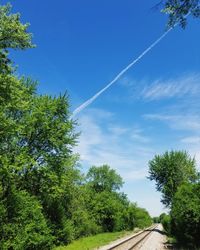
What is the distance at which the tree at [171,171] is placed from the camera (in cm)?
6712

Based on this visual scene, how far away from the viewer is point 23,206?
2308 cm

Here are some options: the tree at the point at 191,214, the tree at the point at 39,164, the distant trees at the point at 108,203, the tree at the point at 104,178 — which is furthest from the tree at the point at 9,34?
the tree at the point at 104,178

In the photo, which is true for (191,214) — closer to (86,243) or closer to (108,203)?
(86,243)

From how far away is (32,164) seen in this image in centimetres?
3048

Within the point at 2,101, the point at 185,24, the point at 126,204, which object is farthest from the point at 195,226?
the point at 126,204

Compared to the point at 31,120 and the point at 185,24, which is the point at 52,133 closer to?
the point at 31,120

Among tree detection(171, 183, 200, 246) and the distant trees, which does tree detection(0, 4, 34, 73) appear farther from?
the distant trees

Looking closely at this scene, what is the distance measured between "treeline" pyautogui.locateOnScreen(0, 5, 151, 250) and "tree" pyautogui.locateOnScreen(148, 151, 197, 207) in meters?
22.1

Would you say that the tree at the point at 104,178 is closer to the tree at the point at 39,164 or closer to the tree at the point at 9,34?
the tree at the point at 39,164

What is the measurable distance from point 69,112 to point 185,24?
26268mm

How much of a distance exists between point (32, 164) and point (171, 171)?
141 feet

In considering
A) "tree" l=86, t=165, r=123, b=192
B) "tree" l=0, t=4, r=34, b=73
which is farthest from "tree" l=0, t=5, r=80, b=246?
"tree" l=86, t=165, r=123, b=192

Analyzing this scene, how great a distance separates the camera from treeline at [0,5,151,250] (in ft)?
54.1

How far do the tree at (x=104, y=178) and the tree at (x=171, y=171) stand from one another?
971 inches
